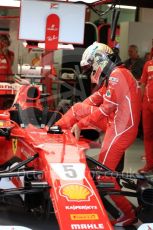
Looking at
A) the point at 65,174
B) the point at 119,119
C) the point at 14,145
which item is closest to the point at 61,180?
the point at 65,174

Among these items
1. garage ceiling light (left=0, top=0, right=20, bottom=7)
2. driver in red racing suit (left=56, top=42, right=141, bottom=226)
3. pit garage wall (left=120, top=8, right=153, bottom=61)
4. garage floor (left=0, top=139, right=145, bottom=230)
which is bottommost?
garage floor (left=0, top=139, right=145, bottom=230)

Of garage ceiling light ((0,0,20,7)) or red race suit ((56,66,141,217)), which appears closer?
red race suit ((56,66,141,217))

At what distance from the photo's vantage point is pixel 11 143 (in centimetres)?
479

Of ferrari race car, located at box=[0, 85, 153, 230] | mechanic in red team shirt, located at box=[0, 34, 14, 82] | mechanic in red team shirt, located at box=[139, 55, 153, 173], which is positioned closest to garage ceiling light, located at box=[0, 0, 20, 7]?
mechanic in red team shirt, located at box=[0, 34, 14, 82]

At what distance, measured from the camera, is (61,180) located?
3.47 metres

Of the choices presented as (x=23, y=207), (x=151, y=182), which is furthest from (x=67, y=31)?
(x=151, y=182)

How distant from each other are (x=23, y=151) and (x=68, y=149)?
72 centimetres

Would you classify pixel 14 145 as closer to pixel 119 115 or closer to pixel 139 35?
pixel 119 115

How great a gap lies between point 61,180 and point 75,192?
0.15m

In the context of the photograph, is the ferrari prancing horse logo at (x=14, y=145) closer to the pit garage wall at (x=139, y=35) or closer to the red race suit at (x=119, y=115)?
the red race suit at (x=119, y=115)

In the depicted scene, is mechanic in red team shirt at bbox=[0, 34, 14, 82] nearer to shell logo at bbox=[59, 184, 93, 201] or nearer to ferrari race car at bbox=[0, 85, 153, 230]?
ferrari race car at bbox=[0, 85, 153, 230]

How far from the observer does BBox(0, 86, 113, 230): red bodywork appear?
3197 mm

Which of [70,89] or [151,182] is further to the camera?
[70,89]

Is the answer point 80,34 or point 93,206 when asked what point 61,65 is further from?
point 93,206
